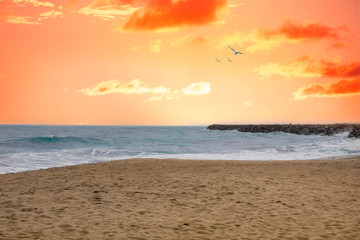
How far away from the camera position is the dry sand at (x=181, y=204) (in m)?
8.14

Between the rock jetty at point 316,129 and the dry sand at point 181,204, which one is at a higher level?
the rock jetty at point 316,129

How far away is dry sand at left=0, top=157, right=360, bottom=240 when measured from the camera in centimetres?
814

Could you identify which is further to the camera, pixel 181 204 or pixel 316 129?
pixel 316 129

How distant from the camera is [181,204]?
10.7 m

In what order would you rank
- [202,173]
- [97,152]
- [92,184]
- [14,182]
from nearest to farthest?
[92,184], [14,182], [202,173], [97,152]

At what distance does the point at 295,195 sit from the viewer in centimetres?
1202

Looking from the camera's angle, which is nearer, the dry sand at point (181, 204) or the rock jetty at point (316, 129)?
the dry sand at point (181, 204)

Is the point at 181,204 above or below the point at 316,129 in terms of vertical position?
below

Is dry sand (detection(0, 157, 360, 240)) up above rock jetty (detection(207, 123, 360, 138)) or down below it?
below

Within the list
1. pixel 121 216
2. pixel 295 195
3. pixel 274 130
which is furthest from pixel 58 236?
pixel 274 130

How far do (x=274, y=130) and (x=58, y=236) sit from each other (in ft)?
282

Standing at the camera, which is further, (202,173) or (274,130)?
(274,130)

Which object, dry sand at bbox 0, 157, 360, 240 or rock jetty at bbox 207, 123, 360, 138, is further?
rock jetty at bbox 207, 123, 360, 138

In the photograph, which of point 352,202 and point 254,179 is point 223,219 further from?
point 254,179
